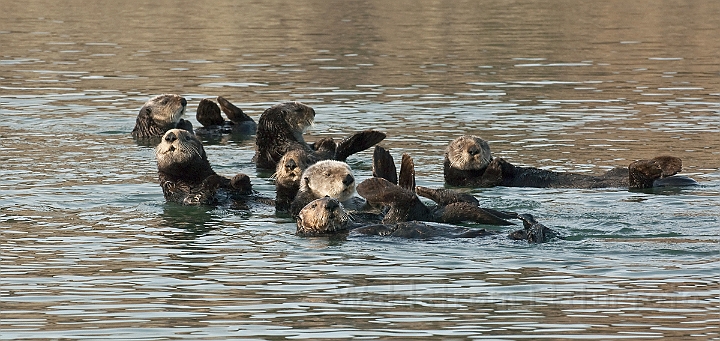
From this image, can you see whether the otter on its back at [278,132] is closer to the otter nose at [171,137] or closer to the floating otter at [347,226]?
the otter nose at [171,137]

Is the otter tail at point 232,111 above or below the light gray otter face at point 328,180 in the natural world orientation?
above

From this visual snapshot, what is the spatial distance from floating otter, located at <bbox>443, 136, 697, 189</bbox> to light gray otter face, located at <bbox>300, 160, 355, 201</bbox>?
1.84 meters

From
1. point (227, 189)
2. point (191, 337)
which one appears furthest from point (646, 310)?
point (227, 189)

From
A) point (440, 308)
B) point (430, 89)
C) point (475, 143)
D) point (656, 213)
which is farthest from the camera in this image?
point (430, 89)

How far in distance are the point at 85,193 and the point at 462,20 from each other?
1859cm

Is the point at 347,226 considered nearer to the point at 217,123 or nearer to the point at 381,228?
the point at 381,228

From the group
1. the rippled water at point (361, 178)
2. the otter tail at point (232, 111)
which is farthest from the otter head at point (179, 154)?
the otter tail at point (232, 111)

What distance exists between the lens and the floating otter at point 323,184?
8.38 meters

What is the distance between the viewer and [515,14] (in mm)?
28922

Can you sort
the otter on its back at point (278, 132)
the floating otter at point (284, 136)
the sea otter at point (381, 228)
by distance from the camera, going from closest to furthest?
the sea otter at point (381, 228), the floating otter at point (284, 136), the otter on its back at point (278, 132)

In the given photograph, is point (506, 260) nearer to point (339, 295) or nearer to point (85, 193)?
point (339, 295)

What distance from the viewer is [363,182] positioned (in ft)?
25.4

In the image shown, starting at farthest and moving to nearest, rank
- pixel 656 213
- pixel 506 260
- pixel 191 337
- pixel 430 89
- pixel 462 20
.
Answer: pixel 462 20, pixel 430 89, pixel 656 213, pixel 506 260, pixel 191 337

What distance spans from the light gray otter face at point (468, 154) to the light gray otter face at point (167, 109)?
4163 mm
